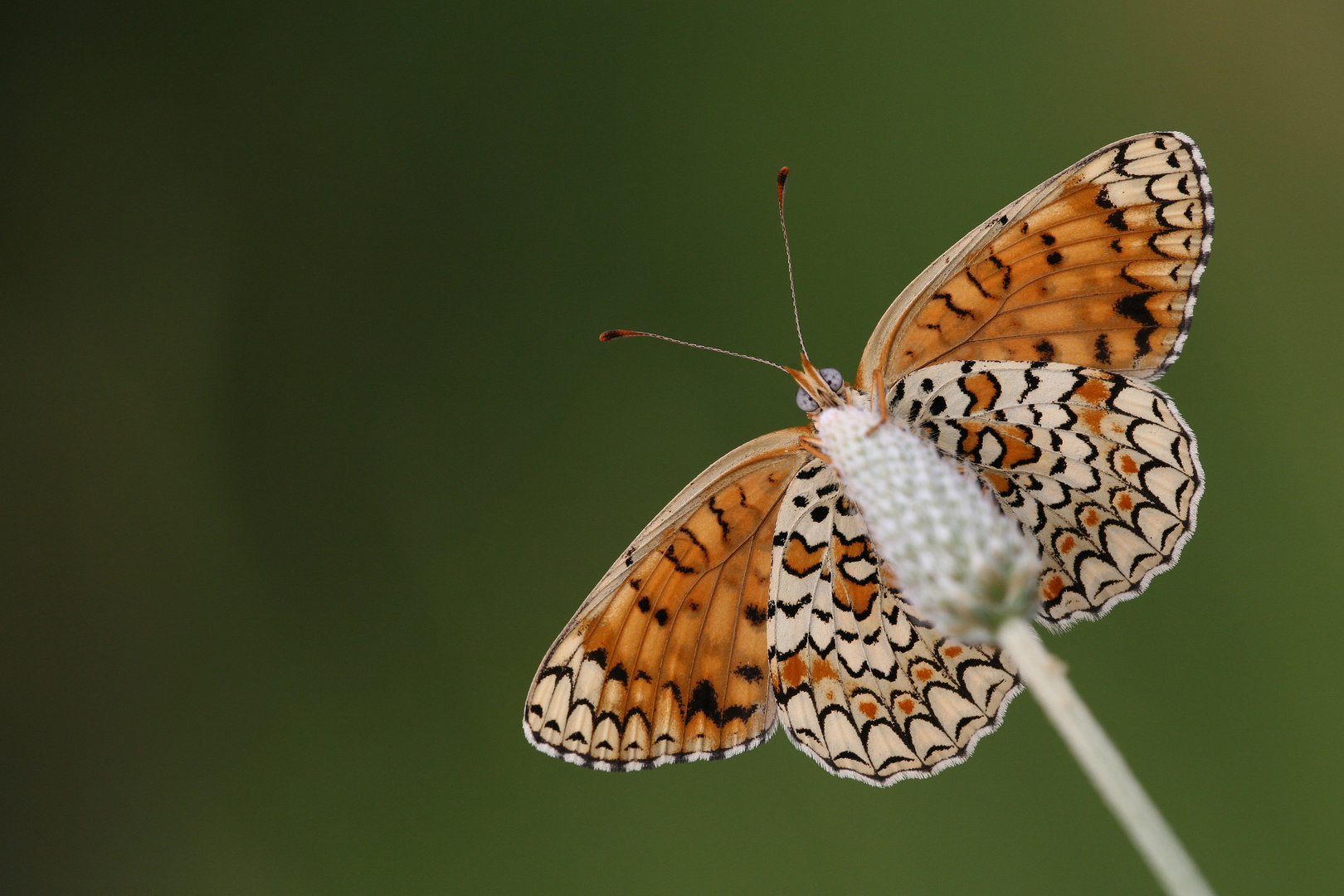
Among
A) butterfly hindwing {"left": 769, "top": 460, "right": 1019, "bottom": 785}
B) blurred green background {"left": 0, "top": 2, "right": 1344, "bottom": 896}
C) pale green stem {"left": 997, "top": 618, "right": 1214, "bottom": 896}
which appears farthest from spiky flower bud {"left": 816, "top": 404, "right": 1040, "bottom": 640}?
blurred green background {"left": 0, "top": 2, "right": 1344, "bottom": 896}

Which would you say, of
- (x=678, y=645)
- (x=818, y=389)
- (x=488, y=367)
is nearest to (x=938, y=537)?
(x=818, y=389)

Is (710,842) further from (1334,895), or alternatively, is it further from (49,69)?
(49,69)

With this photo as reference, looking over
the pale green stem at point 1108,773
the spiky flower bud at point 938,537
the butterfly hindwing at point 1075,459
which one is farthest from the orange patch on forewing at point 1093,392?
the pale green stem at point 1108,773

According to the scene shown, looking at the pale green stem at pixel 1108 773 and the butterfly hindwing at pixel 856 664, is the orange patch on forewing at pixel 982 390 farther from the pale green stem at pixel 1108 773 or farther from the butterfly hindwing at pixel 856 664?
the pale green stem at pixel 1108 773

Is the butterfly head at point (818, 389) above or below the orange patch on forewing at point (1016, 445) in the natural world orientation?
above

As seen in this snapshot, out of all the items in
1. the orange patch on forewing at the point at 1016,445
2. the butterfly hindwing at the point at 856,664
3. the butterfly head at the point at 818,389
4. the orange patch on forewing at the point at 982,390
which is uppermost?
the butterfly head at the point at 818,389

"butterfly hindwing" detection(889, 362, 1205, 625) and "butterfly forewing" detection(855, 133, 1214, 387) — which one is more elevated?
"butterfly forewing" detection(855, 133, 1214, 387)

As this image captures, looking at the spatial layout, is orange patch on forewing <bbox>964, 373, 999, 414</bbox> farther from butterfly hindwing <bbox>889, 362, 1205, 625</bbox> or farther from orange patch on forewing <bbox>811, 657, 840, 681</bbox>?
orange patch on forewing <bbox>811, 657, 840, 681</bbox>
